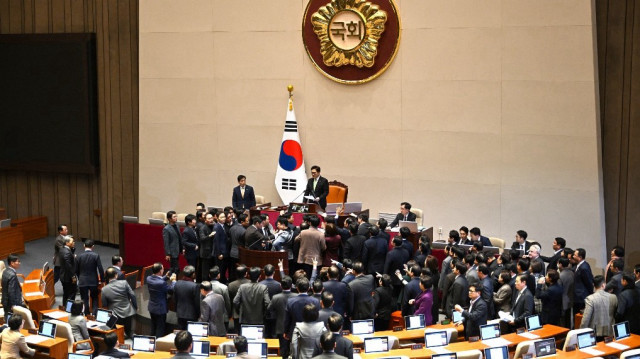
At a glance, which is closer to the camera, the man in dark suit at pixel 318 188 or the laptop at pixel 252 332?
the laptop at pixel 252 332

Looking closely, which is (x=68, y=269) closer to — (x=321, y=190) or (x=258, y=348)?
(x=321, y=190)

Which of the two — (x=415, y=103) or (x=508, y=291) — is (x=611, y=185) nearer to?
(x=415, y=103)

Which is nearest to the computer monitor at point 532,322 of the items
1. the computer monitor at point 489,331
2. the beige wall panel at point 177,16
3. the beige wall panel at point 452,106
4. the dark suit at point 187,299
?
the computer monitor at point 489,331

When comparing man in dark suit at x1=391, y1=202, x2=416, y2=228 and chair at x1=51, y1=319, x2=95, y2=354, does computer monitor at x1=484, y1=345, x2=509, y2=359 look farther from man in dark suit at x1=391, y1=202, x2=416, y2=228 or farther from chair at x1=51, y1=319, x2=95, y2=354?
chair at x1=51, y1=319, x2=95, y2=354

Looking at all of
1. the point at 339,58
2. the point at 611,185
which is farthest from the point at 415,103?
the point at 611,185

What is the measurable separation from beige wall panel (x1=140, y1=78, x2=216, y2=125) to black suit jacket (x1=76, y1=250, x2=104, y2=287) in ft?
19.2

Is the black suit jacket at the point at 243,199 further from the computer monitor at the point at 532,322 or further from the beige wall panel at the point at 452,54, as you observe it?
the computer monitor at the point at 532,322

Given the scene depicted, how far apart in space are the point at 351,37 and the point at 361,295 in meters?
7.07

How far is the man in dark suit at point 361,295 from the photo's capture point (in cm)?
1181

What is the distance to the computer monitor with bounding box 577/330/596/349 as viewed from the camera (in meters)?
→ 10.8

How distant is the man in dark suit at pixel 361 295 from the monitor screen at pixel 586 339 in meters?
2.74

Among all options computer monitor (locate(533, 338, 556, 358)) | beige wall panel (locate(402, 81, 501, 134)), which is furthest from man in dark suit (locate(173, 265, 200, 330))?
beige wall panel (locate(402, 81, 501, 134))

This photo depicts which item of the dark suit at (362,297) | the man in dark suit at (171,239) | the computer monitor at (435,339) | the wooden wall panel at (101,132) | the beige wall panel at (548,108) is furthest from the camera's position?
the wooden wall panel at (101,132)

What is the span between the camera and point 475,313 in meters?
11.1
